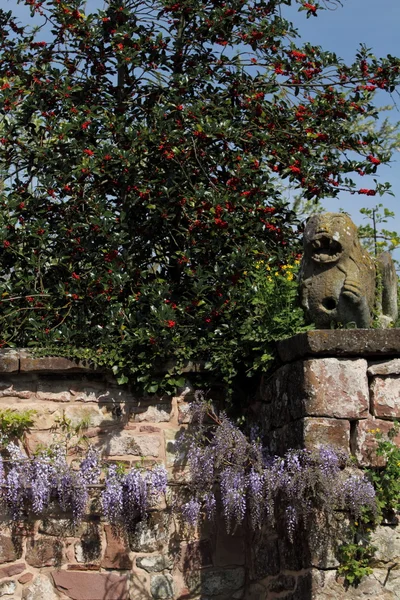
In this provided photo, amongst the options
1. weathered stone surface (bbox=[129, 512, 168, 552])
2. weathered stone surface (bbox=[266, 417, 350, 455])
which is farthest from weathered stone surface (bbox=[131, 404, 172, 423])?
weathered stone surface (bbox=[266, 417, 350, 455])

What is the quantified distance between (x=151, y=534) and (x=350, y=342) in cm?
171

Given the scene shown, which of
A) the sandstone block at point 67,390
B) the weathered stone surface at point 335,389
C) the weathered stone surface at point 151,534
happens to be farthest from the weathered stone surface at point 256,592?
the sandstone block at point 67,390

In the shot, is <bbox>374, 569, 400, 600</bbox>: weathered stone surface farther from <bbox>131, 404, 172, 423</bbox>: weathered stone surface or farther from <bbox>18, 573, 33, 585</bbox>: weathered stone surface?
<bbox>18, 573, 33, 585</bbox>: weathered stone surface

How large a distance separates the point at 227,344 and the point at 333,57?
A: 246 centimetres

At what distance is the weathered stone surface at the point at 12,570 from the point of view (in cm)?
544

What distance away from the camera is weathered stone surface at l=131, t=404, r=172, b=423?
568 centimetres

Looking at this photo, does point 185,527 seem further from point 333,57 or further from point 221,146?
point 333,57

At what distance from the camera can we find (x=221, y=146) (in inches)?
260

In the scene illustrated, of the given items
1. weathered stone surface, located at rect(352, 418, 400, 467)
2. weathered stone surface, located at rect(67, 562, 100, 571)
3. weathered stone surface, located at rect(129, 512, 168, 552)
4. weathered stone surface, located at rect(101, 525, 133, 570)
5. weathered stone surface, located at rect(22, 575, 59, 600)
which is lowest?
weathered stone surface, located at rect(22, 575, 59, 600)

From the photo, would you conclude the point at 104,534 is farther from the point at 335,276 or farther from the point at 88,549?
the point at 335,276

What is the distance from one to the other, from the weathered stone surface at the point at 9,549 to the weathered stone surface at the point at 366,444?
2077mm

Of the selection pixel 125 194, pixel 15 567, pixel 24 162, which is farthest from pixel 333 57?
pixel 15 567

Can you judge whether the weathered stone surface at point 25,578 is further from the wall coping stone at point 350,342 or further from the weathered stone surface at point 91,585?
the wall coping stone at point 350,342

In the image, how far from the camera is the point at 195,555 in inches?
218
